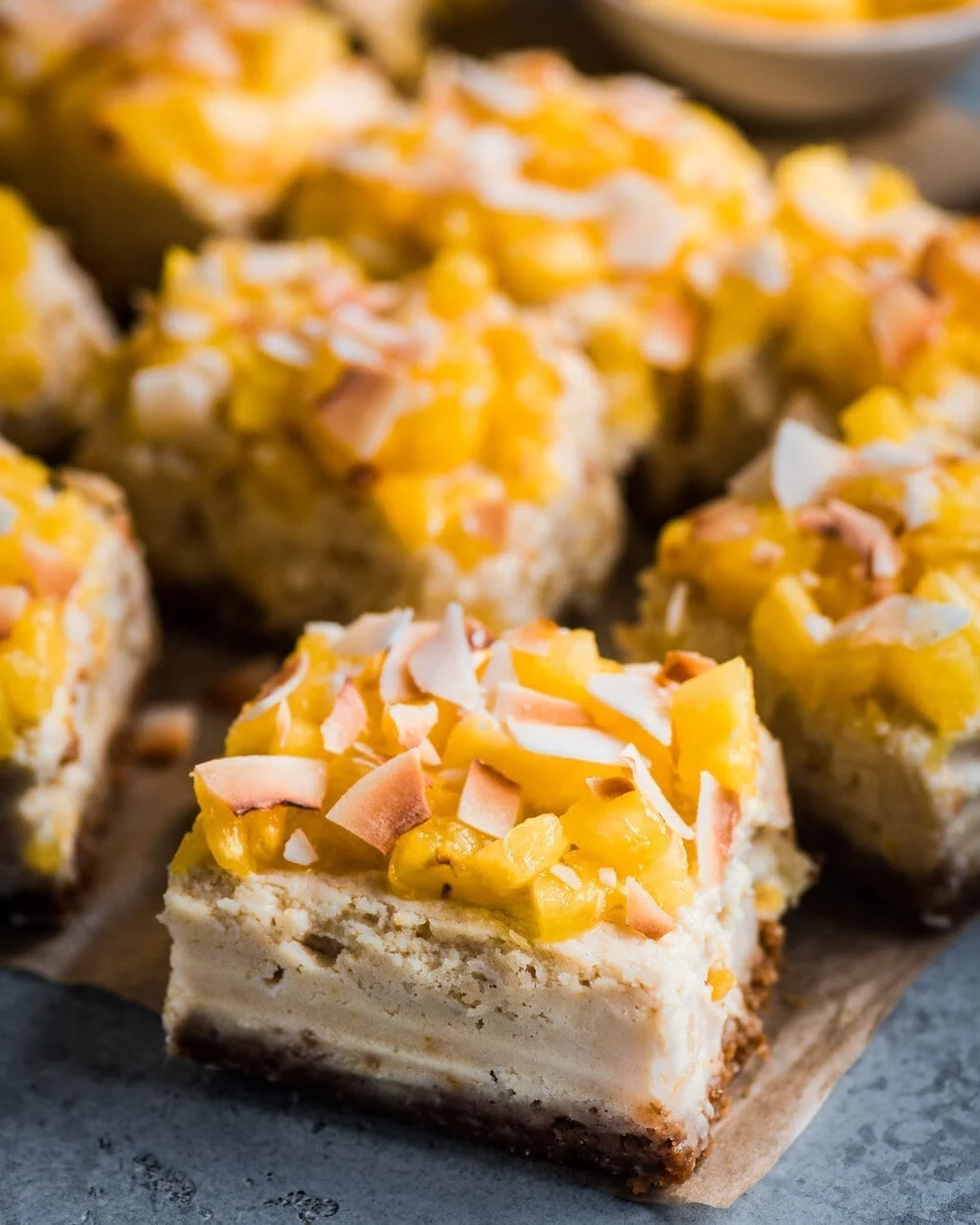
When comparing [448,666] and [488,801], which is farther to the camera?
[448,666]

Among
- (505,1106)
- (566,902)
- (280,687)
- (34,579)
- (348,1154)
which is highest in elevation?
(566,902)

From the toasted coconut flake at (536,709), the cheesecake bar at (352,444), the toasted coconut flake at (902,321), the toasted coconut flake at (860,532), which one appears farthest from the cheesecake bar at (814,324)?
the toasted coconut flake at (536,709)

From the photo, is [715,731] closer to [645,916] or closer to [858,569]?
[645,916]

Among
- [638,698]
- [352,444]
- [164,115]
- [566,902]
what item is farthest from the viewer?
[164,115]

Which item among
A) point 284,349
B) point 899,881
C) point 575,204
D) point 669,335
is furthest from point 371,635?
point 575,204

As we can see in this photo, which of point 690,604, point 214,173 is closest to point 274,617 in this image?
point 690,604

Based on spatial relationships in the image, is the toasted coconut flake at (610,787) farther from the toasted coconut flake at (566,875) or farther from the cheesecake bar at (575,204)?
the cheesecake bar at (575,204)
